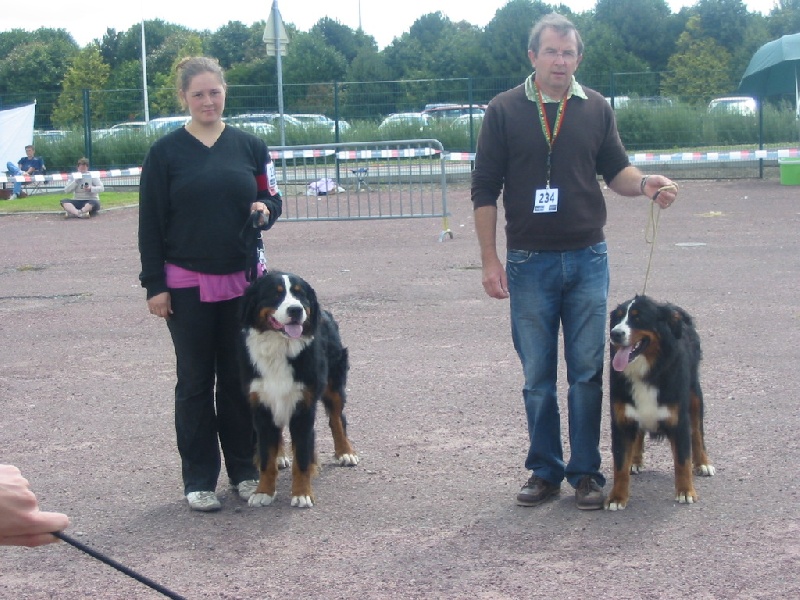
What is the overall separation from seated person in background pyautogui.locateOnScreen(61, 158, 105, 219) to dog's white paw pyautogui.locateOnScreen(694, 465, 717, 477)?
1688 cm

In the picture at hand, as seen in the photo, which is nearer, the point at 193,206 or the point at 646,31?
the point at 193,206

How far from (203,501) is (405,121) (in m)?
22.0

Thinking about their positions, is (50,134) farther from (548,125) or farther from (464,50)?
(464,50)

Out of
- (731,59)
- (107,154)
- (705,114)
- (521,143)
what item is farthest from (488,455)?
(731,59)

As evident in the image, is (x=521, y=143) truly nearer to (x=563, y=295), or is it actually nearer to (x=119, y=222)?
(x=563, y=295)

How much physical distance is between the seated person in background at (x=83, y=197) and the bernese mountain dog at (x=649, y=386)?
16.9 meters

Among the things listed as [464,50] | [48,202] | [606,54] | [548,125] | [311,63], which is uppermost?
[464,50]

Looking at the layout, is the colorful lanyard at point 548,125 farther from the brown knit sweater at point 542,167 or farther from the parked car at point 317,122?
the parked car at point 317,122

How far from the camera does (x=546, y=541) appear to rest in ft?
15.5

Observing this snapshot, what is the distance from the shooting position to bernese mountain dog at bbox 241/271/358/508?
5.07 meters

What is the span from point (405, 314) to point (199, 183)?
489 centimetres

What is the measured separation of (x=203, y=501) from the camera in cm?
529

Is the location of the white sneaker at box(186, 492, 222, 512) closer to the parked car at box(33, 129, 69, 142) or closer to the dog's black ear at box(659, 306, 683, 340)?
the dog's black ear at box(659, 306, 683, 340)

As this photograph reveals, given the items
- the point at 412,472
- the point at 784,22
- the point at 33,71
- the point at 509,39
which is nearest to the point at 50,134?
the point at 412,472
